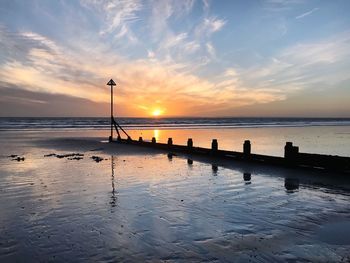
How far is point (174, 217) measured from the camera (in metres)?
→ 8.33

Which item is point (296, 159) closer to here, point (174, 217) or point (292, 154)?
point (292, 154)

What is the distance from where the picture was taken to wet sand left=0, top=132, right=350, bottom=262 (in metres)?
6.21

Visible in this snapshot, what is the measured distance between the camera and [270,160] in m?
17.4

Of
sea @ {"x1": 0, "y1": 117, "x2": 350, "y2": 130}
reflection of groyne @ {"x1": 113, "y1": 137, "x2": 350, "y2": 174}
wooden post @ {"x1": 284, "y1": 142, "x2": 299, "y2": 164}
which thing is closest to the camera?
reflection of groyne @ {"x1": 113, "y1": 137, "x2": 350, "y2": 174}

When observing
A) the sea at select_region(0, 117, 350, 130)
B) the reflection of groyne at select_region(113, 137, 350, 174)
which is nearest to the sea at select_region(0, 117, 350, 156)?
the sea at select_region(0, 117, 350, 130)

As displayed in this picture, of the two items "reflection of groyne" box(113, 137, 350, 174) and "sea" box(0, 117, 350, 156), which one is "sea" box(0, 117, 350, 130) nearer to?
"sea" box(0, 117, 350, 156)

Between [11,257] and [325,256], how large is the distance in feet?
17.5

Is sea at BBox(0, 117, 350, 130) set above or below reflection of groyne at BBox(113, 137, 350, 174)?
above

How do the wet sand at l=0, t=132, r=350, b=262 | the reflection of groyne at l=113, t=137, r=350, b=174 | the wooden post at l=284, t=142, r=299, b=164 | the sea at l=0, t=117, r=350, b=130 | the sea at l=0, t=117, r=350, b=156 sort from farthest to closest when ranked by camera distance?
the sea at l=0, t=117, r=350, b=130, the sea at l=0, t=117, r=350, b=156, the wooden post at l=284, t=142, r=299, b=164, the reflection of groyne at l=113, t=137, r=350, b=174, the wet sand at l=0, t=132, r=350, b=262

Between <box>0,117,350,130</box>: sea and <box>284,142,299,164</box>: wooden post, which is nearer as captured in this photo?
<box>284,142,299,164</box>: wooden post

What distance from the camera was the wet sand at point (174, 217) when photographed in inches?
244

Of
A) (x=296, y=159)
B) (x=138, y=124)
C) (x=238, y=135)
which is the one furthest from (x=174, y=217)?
(x=138, y=124)

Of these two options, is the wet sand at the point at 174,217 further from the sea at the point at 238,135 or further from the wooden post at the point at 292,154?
the sea at the point at 238,135

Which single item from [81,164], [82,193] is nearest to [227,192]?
[82,193]
